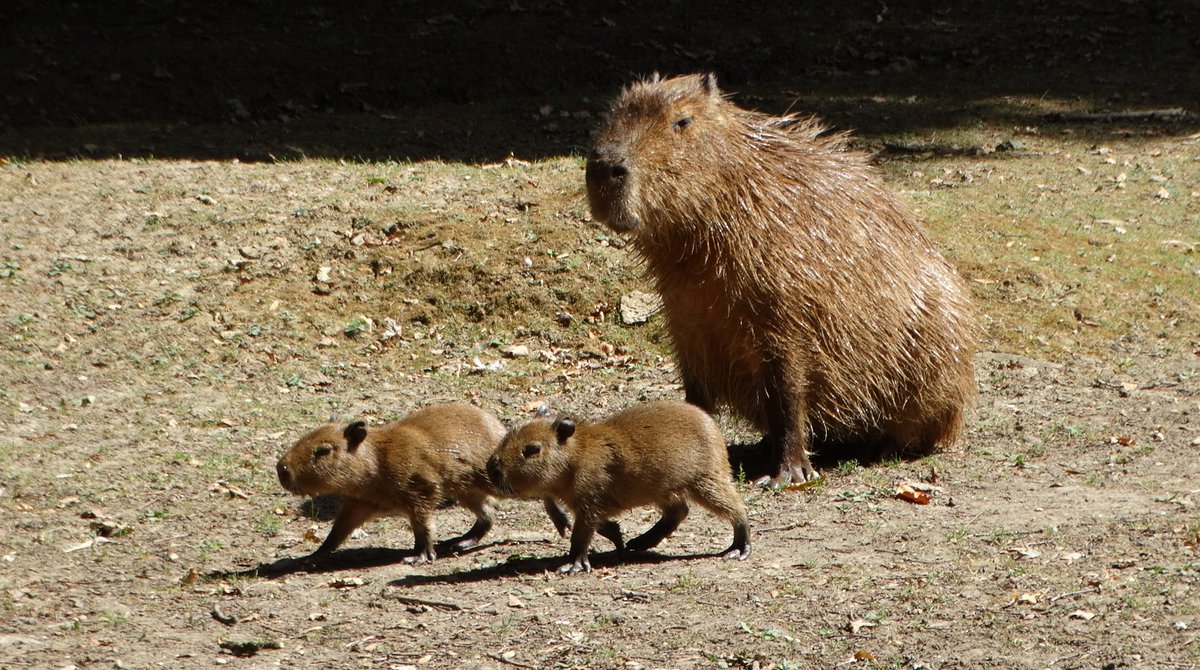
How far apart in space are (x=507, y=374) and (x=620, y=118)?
2.32 meters

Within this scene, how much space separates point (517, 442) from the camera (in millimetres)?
5031

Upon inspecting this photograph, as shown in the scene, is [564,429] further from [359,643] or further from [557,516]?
[359,643]

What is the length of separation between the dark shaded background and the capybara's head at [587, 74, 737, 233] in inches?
202

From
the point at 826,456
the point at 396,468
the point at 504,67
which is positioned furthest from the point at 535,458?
the point at 504,67

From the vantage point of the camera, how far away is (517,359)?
325 inches

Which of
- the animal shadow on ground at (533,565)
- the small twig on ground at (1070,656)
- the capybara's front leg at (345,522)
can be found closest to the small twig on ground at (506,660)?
the animal shadow on ground at (533,565)

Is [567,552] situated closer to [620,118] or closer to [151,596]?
[151,596]

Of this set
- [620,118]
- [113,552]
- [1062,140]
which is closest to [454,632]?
[113,552]

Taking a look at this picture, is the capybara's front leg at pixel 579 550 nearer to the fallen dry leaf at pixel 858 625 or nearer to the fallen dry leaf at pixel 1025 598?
the fallen dry leaf at pixel 858 625

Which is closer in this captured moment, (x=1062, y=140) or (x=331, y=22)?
(x=1062, y=140)

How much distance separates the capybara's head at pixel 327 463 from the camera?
17.0ft

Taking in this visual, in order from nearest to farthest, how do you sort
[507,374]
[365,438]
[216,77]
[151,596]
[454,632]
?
[454,632], [151,596], [365,438], [507,374], [216,77]

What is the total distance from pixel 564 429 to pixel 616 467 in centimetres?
23

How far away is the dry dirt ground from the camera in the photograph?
14.6 ft
